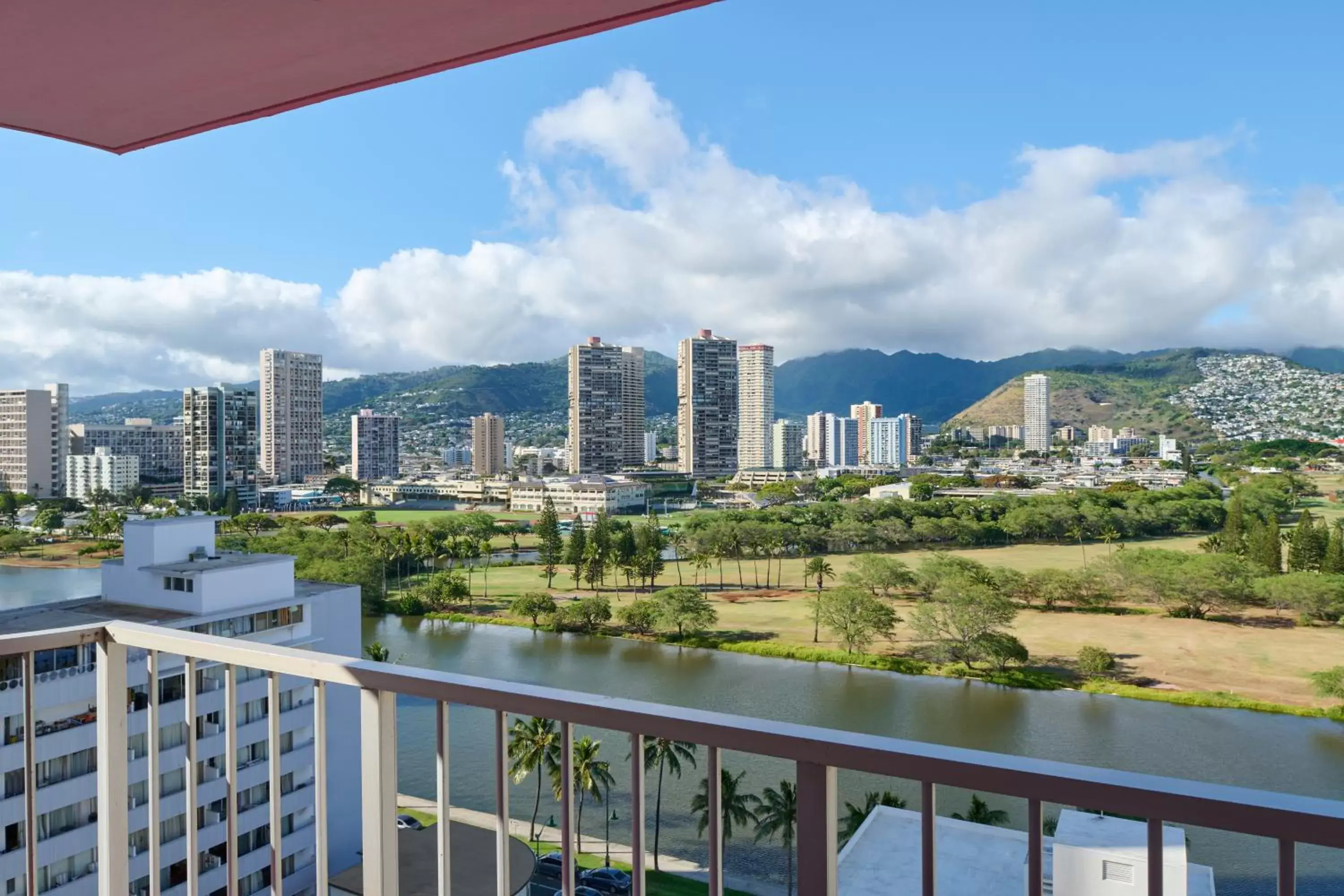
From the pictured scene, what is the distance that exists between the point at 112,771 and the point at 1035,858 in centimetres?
96

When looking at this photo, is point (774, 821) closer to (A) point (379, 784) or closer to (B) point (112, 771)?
(B) point (112, 771)

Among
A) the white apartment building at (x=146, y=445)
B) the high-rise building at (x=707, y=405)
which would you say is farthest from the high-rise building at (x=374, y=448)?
the high-rise building at (x=707, y=405)

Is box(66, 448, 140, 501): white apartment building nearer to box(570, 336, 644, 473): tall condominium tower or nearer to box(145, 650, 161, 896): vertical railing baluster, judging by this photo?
box(570, 336, 644, 473): tall condominium tower

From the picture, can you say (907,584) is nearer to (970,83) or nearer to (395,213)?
(970,83)

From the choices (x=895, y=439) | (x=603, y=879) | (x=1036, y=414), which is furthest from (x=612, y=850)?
(x=895, y=439)

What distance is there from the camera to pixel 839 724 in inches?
448

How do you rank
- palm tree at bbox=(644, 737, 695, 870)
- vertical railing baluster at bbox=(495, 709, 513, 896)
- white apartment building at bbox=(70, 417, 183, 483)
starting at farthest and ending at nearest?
1. white apartment building at bbox=(70, 417, 183, 483)
2. palm tree at bbox=(644, 737, 695, 870)
3. vertical railing baluster at bbox=(495, 709, 513, 896)

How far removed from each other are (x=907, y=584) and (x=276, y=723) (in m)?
17.3

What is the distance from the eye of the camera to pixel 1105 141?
109 ft

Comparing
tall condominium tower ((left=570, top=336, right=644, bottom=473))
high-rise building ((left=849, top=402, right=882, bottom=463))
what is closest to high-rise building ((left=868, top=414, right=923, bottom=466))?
high-rise building ((left=849, top=402, right=882, bottom=463))

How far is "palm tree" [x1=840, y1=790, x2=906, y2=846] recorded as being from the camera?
6.56 m

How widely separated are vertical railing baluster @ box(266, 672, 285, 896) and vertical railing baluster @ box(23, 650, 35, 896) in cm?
23

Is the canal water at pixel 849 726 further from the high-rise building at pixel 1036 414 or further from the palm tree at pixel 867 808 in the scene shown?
the high-rise building at pixel 1036 414

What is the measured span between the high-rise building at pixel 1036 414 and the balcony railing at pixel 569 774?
92.7 ft
